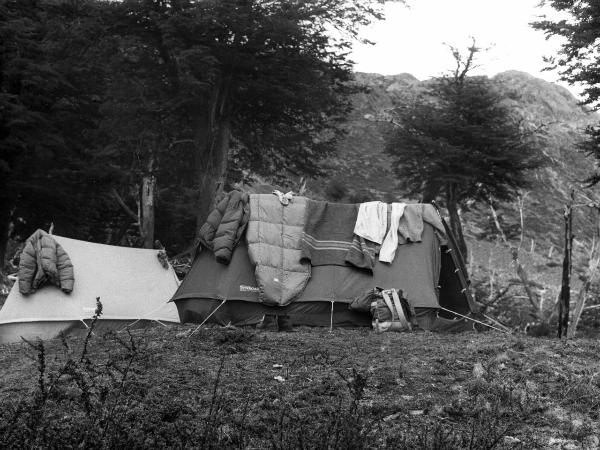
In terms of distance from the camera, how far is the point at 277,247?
9.62 m

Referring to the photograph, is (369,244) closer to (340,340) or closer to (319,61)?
(340,340)

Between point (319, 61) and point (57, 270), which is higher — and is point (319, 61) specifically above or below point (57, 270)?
above

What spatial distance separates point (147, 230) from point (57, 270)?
286 inches

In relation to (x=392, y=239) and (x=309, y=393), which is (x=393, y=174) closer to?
(x=392, y=239)

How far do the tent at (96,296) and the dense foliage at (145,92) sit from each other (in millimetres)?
4746

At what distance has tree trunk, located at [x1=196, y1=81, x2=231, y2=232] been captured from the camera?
648 inches

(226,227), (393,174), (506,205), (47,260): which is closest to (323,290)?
(226,227)

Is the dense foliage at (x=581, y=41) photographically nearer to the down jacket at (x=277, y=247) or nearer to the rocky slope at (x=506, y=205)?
the down jacket at (x=277, y=247)

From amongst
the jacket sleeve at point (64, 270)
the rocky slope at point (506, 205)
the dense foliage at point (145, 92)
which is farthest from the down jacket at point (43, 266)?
the rocky slope at point (506, 205)

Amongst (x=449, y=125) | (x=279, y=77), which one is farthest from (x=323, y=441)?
(x=449, y=125)

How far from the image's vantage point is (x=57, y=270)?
1012 cm

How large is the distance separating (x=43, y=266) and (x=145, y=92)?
864 cm

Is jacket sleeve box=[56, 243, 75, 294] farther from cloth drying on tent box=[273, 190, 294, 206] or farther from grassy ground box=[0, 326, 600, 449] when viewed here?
cloth drying on tent box=[273, 190, 294, 206]

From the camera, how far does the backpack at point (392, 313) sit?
29.2 feet
